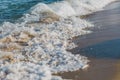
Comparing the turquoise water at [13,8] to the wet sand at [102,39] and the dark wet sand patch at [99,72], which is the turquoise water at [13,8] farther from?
the dark wet sand patch at [99,72]

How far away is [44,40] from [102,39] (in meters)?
1.41

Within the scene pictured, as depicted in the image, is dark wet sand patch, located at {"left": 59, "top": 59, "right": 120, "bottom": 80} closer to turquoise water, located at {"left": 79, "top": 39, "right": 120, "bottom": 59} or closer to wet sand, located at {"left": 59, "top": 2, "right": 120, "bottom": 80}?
wet sand, located at {"left": 59, "top": 2, "right": 120, "bottom": 80}

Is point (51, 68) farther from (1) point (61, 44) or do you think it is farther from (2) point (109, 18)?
(2) point (109, 18)

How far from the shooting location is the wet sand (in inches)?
253

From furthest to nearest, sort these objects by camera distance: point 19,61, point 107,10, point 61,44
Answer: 1. point 107,10
2. point 61,44
3. point 19,61

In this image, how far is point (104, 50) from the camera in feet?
25.3

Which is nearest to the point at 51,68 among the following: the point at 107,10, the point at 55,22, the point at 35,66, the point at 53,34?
the point at 35,66

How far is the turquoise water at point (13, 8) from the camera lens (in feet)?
41.6

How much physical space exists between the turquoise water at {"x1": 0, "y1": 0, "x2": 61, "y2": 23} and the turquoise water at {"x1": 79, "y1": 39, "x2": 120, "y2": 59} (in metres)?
4.70

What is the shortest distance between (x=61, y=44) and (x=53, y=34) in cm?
97

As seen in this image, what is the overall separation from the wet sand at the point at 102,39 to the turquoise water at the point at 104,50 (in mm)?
196

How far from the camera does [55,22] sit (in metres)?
11.0

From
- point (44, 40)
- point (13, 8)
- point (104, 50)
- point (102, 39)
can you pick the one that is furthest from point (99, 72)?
point (13, 8)

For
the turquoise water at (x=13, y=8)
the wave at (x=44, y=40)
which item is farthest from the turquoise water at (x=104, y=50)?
the turquoise water at (x=13, y=8)
